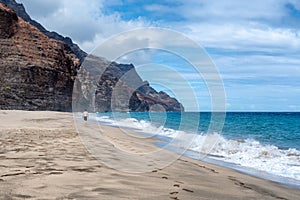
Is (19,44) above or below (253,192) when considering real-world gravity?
above

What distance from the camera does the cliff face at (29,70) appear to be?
58.1 metres

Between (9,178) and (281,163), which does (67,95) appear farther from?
(9,178)

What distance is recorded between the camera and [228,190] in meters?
7.51

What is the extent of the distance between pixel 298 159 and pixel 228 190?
10.5 m

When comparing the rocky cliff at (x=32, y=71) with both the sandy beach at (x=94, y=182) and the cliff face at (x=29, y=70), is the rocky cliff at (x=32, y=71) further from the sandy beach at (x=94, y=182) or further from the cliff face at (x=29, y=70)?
the sandy beach at (x=94, y=182)

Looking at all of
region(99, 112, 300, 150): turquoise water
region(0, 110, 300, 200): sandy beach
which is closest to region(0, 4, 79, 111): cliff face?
region(99, 112, 300, 150): turquoise water

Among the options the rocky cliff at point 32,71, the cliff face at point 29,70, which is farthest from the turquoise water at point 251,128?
the cliff face at point 29,70

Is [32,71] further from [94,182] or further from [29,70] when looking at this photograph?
[94,182]

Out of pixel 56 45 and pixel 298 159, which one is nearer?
pixel 298 159

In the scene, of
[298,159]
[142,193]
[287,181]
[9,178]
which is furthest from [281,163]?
[9,178]

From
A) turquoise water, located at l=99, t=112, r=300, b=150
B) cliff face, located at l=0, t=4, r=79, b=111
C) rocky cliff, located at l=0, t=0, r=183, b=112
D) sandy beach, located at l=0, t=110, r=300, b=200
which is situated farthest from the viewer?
cliff face, located at l=0, t=4, r=79, b=111

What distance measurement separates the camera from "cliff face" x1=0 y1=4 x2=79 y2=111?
58.1m

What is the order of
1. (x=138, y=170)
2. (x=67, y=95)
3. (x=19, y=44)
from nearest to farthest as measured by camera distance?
(x=138, y=170) < (x=19, y=44) < (x=67, y=95)

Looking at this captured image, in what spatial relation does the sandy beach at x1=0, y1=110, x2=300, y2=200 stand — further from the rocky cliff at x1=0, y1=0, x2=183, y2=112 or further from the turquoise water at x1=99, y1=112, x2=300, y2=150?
the rocky cliff at x1=0, y1=0, x2=183, y2=112
